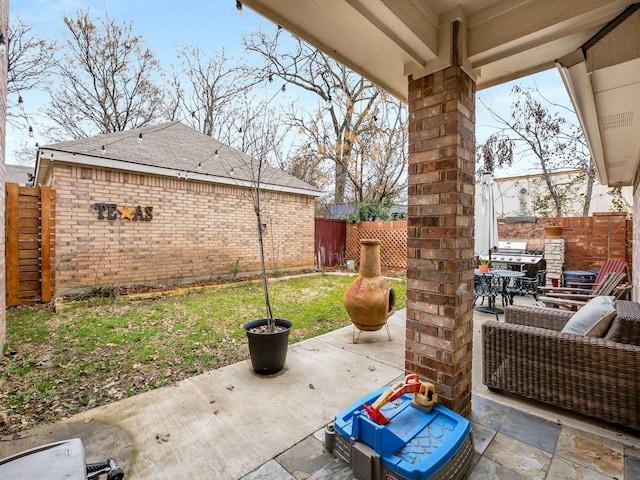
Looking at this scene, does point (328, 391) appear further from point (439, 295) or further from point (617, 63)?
point (617, 63)

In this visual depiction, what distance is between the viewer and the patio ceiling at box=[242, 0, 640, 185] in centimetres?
161

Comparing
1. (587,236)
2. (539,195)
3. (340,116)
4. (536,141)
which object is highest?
(340,116)

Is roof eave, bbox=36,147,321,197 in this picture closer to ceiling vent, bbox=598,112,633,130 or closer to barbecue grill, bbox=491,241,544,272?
ceiling vent, bbox=598,112,633,130

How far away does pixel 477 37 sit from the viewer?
200 centimetres

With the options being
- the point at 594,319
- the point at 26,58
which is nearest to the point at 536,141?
the point at 594,319

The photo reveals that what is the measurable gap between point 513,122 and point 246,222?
392 inches

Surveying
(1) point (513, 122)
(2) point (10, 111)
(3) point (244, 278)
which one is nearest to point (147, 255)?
(3) point (244, 278)

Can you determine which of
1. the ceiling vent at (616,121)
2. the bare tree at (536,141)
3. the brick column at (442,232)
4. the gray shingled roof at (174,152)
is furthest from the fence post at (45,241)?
the bare tree at (536,141)

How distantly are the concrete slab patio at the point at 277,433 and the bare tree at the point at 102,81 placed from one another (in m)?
15.3

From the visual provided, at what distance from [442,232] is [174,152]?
7.98m

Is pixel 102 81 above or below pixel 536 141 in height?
above

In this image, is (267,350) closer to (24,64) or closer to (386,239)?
(386,239)

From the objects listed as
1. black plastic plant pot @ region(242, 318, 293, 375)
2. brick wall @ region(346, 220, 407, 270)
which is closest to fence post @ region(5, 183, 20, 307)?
black plastic plant pot @ region(242, 318, 293, 375)

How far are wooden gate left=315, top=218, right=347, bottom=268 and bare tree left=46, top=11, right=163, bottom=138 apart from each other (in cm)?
1039
